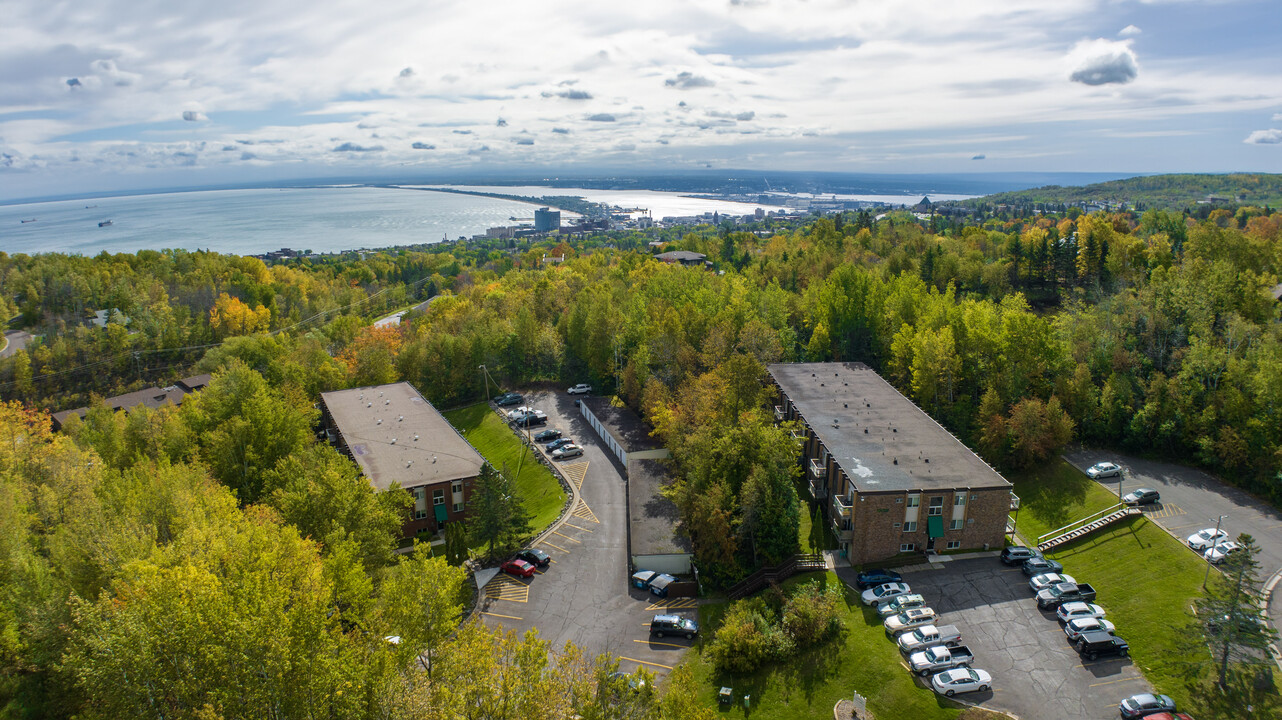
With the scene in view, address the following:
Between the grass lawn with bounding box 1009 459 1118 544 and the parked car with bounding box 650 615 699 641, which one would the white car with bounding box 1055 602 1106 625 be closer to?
the grass lawn with bounding box 1009 459 1118 544

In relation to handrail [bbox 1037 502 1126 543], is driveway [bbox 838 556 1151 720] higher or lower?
lower

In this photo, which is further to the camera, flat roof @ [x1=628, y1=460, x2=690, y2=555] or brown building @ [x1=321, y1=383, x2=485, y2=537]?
brown building @ [x1=321, y1=383, x2=485, y2=537]

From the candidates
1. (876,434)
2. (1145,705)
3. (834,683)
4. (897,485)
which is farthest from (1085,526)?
(834,683)

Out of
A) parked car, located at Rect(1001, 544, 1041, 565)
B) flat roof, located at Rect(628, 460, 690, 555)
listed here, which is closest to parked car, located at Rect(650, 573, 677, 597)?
flat roof, located at Rect(628, 460, 690, 555)

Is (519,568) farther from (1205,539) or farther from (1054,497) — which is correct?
(1205,539)

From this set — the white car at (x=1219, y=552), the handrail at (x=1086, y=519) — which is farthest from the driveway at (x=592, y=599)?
the white car at (x=1219, y=552)

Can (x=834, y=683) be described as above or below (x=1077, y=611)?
below
